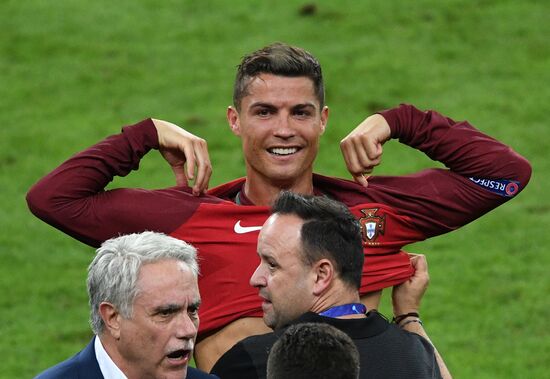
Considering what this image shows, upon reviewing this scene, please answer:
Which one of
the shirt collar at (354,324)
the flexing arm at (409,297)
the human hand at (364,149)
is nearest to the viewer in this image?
the shirt collar at (354,324)

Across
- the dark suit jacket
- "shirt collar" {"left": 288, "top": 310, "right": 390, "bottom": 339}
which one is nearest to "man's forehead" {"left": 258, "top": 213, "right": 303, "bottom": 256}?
"shirt collar" {"left": 288, "top": 310, "right": 390, "bottom": 339}

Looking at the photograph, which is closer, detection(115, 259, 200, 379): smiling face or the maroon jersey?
detection(115, 259, 200, 379): smiling face

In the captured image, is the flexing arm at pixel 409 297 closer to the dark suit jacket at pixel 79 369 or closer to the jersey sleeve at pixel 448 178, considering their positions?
the jersey sleeve at pixel 448 178

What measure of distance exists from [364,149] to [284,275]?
1201 millimetres

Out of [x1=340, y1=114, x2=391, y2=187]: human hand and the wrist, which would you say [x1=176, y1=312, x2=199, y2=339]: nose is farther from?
[x1=340, y1=114, x2=391, y2=187]: human hand

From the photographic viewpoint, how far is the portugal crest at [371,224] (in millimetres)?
6109

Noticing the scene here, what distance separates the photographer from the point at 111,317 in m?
5.22

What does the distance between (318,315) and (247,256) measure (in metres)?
1.06

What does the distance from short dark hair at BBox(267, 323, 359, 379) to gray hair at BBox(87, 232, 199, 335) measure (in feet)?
3.43

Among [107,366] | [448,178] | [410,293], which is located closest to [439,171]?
[448,178]

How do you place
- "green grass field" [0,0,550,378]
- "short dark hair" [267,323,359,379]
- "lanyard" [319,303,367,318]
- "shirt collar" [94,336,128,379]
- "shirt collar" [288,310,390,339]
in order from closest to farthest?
"short dark hair" [267,323,359,379]
"shirt collar" [288,310,390,339]
"lanyard" [319,303,367,318]
"shirt collar" [94,336,128,379]
"green grass field" [0,0,550,378]

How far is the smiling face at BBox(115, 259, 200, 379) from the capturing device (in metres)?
5.16

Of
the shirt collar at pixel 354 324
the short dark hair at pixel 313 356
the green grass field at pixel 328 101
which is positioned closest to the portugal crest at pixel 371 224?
the shirt collar at pixel 354 324

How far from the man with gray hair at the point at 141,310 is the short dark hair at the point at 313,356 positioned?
99 cm
